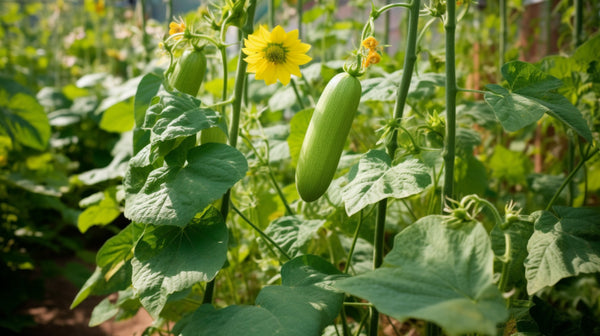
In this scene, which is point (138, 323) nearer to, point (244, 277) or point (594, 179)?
point (244, 277)

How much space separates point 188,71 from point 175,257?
0.30m

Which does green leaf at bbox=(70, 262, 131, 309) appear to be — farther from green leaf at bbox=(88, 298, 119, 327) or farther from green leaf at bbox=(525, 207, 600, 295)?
green leaf at bbox=(525, 207, 600, 295)

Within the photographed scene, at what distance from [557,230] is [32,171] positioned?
187 centimetres

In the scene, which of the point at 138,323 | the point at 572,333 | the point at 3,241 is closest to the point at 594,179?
the point at 572,333

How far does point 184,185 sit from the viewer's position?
0.65 m

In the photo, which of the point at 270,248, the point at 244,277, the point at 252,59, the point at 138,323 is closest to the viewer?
the point at 252,59

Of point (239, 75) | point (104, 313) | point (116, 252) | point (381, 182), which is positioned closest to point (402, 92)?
point (381, 182)

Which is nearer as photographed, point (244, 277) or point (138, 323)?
point (244, 277)

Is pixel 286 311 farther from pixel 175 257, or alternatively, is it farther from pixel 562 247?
pixel 562 247

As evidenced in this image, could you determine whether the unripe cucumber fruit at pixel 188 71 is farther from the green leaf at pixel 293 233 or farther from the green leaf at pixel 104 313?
the green leaf at pixel 104 313

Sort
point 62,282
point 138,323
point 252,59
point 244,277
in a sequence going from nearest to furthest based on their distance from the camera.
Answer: point 252,59 < point 244,277 < point 138,323 < point 62,282

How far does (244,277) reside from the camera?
1.23 metres

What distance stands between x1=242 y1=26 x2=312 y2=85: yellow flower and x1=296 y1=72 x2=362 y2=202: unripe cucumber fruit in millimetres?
144

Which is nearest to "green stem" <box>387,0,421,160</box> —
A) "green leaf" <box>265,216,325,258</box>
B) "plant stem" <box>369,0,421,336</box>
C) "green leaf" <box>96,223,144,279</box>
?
"plant stem" <box>369,0,421,336</box>
